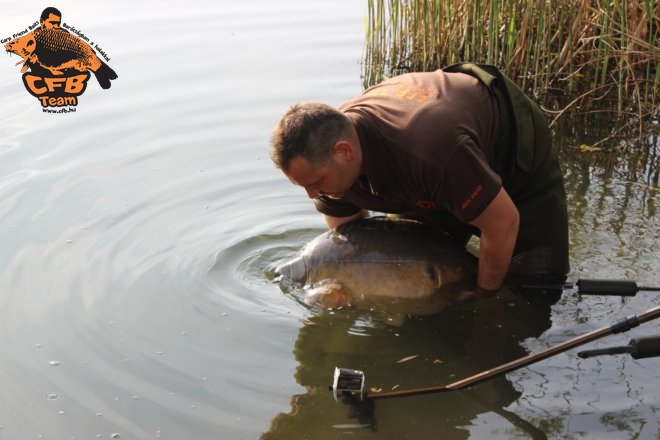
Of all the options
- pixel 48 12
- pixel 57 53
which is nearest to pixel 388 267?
pixel 57 53

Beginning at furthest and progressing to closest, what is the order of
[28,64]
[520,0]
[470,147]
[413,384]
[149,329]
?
[28,64]
[520,0]
[149,329]
[413,384]
[470,147]

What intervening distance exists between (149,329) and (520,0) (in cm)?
427

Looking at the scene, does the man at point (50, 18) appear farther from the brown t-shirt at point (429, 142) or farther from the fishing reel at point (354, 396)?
the fishing reel at point (354, 396)

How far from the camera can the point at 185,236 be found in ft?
18.4

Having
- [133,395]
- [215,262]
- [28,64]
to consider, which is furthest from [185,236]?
[28,64]

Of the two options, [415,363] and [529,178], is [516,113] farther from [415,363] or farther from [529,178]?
[415,363]

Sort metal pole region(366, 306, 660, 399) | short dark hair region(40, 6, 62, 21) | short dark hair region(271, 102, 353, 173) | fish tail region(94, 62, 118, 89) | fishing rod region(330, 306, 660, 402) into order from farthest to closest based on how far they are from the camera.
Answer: short dark hair region(40, 6, 62, 21) < fish tail region(94, 62, 118, 89) < short dark hair region(271, 102, 353, 173) < fishing rod region(330, 306, 660, 402) < metal pole region(366, 306, 660, 399)

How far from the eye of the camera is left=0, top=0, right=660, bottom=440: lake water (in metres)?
3.79

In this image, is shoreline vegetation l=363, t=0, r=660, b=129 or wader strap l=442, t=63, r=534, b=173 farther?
shoreline vegetation l=363, t=0, r=660, b=129

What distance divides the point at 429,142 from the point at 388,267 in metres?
0.93

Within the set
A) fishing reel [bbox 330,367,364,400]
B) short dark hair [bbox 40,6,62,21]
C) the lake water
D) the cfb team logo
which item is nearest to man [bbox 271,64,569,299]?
the lake water

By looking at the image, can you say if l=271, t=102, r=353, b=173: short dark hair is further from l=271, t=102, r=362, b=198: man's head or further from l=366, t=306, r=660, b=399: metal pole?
l=366, t=306, r=660, b=399: metal pole

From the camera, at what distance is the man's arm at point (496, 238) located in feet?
12.7

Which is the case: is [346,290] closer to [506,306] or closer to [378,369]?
[378,369]
